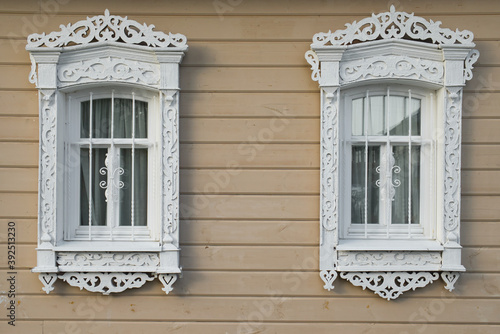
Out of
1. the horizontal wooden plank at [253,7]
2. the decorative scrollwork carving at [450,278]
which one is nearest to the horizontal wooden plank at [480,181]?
the decorative scrollwork carving at [450,278]

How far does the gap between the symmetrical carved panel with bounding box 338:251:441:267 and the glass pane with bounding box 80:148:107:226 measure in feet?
6.75

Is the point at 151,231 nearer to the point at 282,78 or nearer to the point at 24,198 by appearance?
the point at 24,198

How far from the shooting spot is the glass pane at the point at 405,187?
17.5 feet

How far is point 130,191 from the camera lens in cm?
531

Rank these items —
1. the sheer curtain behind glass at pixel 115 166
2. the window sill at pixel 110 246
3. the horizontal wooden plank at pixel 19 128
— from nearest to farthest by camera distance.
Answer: the window sill at pixel 110 246, the horizontal wooden plank at pixel 19 128, the sheer curtain behind glass at pixel 115 166

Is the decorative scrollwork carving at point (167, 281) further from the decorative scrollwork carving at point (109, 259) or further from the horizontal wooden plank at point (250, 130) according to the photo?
the horizontal wooden plank at point (250, 130)

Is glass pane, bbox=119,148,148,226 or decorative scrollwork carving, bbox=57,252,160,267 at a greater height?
glass pane, bbox=119,148,148,226

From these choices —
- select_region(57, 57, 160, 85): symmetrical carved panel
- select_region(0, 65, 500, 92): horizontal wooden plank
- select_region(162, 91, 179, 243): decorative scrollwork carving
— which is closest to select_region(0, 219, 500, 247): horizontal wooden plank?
select_region(162, 91, 179, 243): decorative scrollwork carving

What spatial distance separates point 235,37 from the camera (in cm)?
521

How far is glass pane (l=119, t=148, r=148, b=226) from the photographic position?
531 cm

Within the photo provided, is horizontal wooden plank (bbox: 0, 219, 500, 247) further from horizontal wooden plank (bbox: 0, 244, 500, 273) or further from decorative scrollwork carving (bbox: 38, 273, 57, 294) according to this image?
decorative scrollwork carving (bbox: 38, 273, 57, 294)

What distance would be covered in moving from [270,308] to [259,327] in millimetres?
185

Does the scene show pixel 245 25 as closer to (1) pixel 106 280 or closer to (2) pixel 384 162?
(2) pixel 384 162

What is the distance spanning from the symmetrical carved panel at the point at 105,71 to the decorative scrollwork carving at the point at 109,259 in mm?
1426
